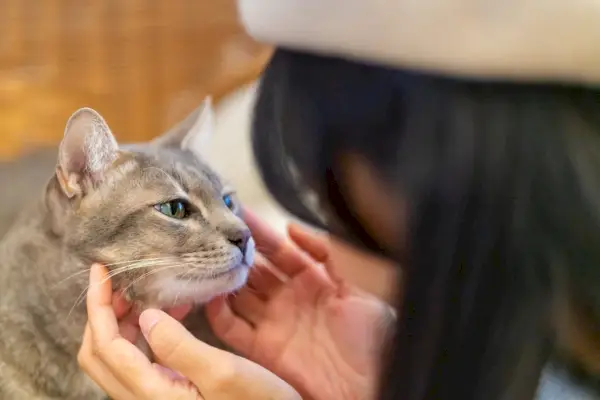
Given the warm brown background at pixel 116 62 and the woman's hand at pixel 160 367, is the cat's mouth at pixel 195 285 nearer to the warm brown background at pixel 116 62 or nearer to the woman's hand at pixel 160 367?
the woman's hand at pixel 160 367

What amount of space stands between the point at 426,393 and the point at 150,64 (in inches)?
58.8

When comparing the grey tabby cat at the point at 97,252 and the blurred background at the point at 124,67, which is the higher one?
the blurred background at the point at 124,67

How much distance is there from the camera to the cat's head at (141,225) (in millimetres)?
798

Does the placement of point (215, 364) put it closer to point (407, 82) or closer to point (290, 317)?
point (290, 317)

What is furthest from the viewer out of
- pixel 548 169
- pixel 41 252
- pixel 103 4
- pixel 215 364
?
pixel 103 4

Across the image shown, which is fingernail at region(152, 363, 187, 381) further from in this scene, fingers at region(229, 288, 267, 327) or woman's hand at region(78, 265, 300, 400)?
fingers at region(229, 288, 267, 327)

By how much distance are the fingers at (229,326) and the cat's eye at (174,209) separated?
0.16 metres

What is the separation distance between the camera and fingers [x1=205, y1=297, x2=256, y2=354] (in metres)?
0.95

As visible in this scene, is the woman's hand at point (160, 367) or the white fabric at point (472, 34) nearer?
the white fabric at point (472, 34)

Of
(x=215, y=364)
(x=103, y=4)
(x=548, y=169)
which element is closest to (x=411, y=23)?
(x=548, y=169)

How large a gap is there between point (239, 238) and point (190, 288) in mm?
90

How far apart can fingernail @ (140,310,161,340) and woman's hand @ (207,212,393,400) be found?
17cm

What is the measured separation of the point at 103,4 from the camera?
70.7 inches

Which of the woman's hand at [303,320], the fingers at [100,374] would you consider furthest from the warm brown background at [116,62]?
the fingers at [100,374]
